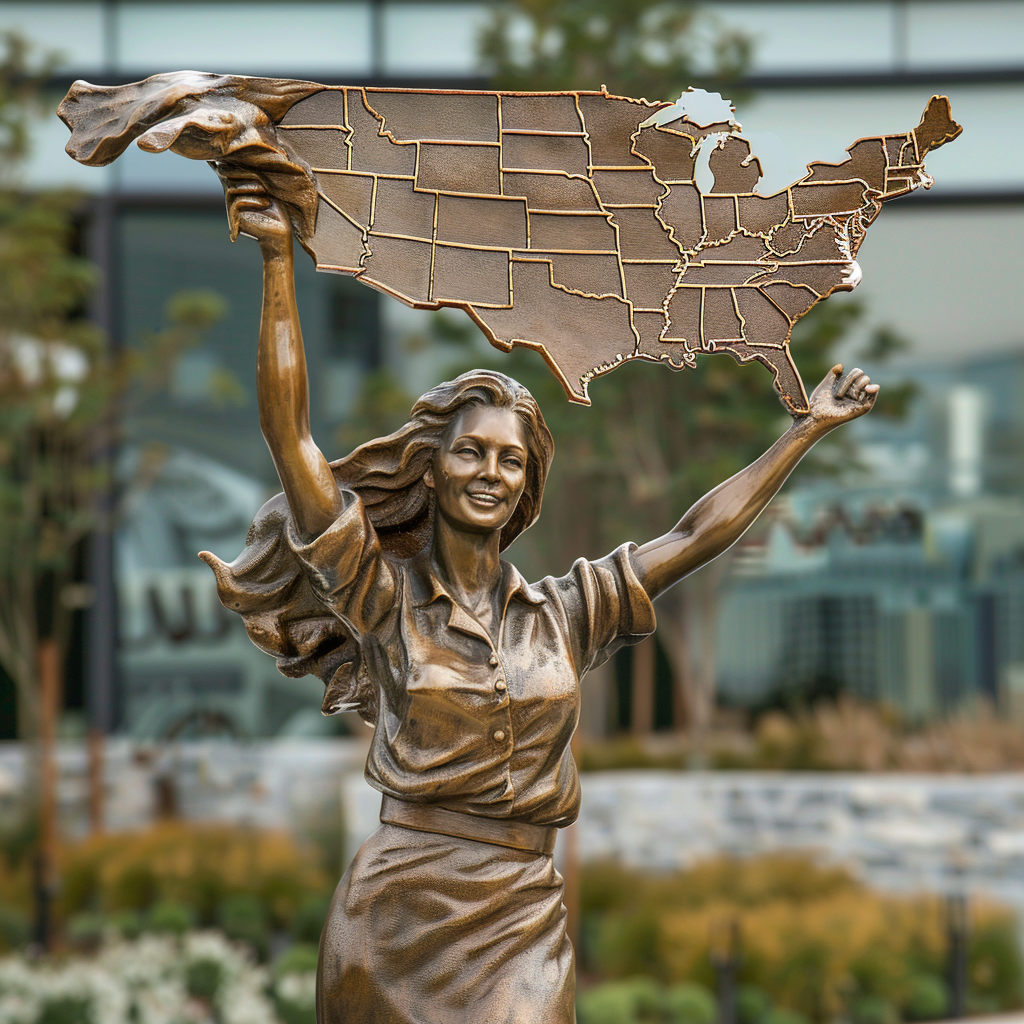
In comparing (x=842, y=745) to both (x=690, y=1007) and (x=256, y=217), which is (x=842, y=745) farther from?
(x=256, y=217)

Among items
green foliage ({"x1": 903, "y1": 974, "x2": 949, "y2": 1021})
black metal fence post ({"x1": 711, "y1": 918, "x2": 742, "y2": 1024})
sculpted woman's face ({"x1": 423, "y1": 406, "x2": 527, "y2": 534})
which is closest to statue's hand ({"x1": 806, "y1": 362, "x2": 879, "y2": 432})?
sculpted woman's face ({"x1": 423, "y1": 406, "x2": 527, "y2": 534})

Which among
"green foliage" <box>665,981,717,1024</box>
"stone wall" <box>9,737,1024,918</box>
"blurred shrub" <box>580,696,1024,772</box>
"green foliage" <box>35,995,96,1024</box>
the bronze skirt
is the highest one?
the bronze skirt

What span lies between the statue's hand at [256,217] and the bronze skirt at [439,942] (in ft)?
3.23

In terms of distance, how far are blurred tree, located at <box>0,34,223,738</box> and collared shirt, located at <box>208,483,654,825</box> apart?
592 centimetres

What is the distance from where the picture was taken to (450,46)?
334 inches

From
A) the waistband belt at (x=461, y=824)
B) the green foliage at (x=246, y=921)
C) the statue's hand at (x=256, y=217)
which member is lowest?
the green foliage at (x=246, y=921)

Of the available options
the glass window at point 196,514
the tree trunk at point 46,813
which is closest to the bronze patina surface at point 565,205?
the tree trunk at point 46,813

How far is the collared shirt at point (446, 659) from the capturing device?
211 cm

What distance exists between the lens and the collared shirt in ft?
6.91

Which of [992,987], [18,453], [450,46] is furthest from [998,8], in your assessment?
[18,453]

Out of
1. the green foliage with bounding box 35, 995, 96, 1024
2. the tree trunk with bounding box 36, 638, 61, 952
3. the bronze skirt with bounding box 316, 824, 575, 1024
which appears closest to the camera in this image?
the bronze skirt with bounding box 316, 824, 575, 1024

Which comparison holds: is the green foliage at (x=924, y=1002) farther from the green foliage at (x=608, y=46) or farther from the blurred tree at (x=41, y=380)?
the blurred tree at (x=41, y=380)

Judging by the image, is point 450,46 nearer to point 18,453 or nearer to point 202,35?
point 202,35

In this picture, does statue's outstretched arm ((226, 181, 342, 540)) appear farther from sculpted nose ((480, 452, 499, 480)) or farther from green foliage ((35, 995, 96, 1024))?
green foliage ((35, 995, 96, 1024))
